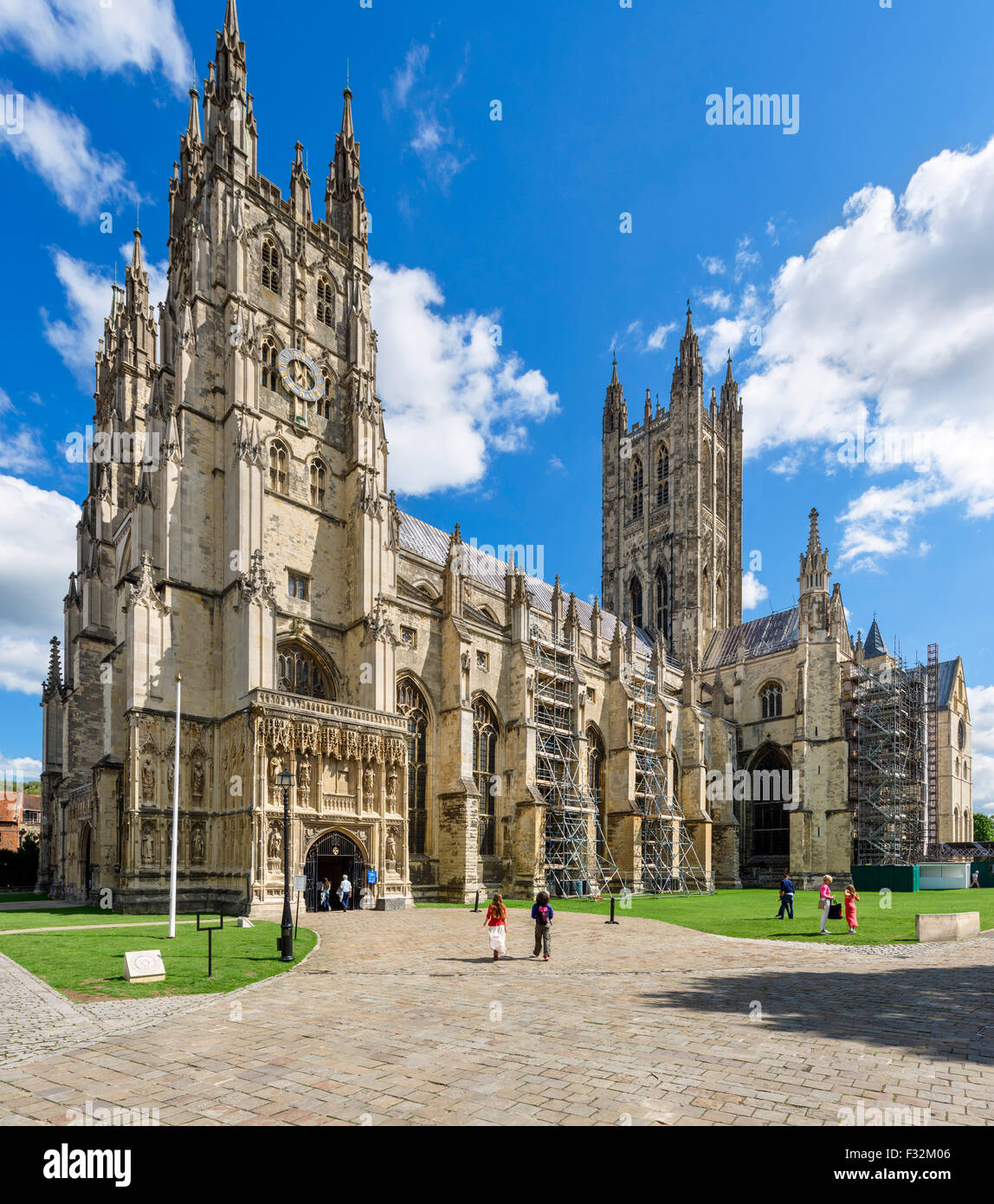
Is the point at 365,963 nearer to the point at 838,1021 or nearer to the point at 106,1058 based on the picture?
the point at 106,1058

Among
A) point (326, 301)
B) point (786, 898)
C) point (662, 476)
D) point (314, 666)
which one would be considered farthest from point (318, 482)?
point (662, 476)

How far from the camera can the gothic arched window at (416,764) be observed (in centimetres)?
3425

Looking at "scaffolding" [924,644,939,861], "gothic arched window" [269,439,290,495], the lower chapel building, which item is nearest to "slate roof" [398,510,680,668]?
the lower chapel building

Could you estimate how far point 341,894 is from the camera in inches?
1065

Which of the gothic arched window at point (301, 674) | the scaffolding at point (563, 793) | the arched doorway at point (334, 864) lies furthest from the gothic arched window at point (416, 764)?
the scaffolding at point (563, 793)

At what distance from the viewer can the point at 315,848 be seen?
91.6ft

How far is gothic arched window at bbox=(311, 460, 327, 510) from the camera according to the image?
115 ft

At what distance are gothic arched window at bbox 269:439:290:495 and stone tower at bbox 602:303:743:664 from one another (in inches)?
1600

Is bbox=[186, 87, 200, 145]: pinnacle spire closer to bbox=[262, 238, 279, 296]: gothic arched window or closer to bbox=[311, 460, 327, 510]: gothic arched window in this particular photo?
bbox=[262, 238, 279, 296]: gothic arched window

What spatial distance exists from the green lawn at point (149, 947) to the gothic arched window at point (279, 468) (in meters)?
18.2

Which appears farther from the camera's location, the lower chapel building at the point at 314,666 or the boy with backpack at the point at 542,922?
the lower chapel building at the point at 314,666

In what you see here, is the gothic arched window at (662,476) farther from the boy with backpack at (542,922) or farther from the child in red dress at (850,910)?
the boy with backpack at (542,922)

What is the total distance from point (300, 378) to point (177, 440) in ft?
23.7
